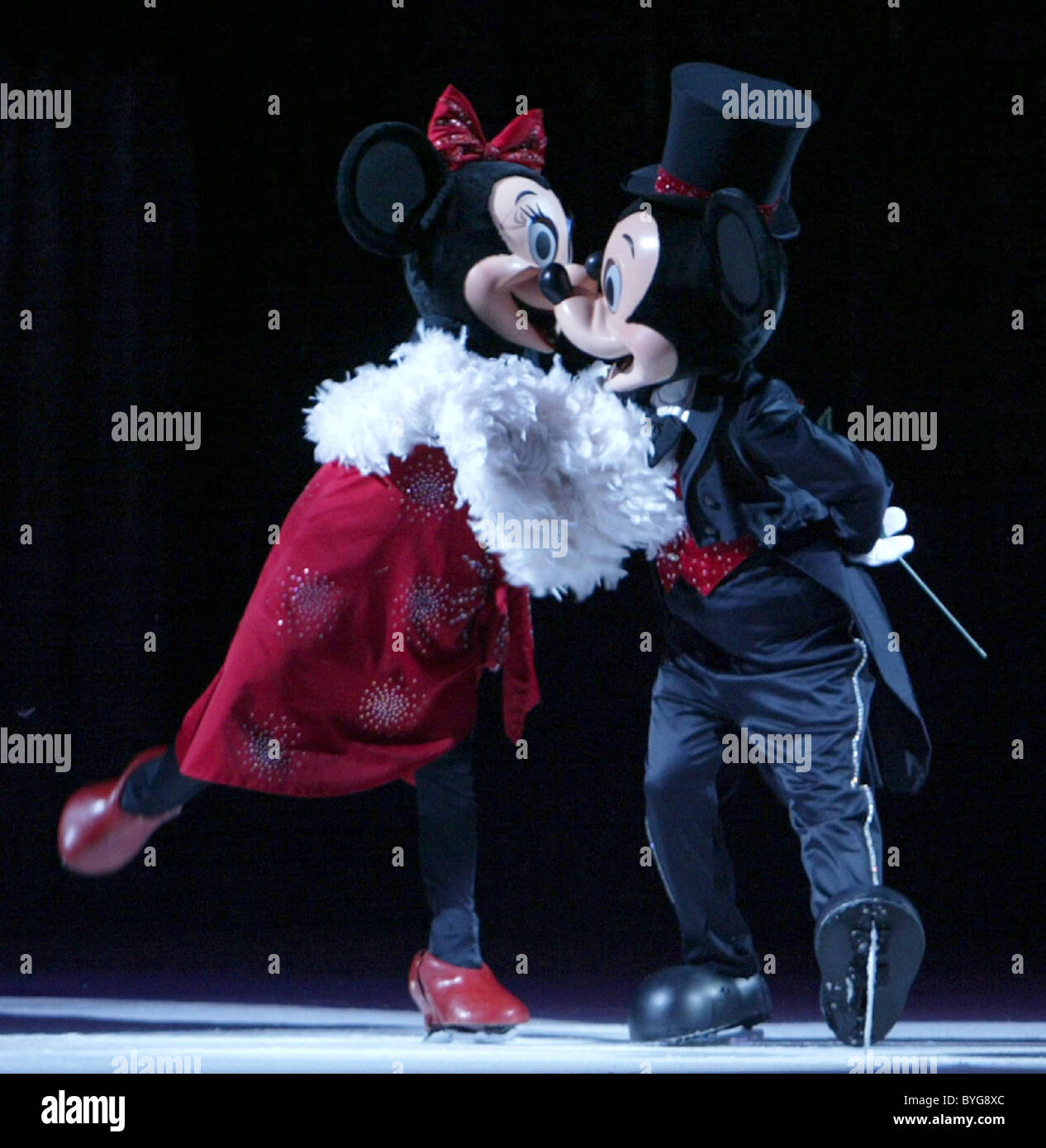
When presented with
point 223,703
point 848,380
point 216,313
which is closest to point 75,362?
point 216,313

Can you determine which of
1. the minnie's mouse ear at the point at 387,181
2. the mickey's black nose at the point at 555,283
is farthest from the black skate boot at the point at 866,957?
the minnie's mouse ear at the point at 387,181

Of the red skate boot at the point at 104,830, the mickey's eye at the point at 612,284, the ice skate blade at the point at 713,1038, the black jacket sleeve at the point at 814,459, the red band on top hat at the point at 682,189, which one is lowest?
the ice skate blade at the point at 713,1038

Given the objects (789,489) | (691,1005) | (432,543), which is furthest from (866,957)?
(432,543)

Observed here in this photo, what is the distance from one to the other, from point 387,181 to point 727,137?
0.51m

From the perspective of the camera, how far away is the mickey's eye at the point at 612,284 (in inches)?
86.6

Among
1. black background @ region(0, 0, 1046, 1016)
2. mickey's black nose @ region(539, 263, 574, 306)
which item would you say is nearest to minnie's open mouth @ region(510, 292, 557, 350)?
mickey's black nose @ region(539, 263, 574, 306)

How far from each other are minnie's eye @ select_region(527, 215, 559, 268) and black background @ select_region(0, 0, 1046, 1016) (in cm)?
51

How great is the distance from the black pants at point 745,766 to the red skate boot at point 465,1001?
0.28m

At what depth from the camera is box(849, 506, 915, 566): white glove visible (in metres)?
2.23

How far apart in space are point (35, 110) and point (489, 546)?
1390 mm

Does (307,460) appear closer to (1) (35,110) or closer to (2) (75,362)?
(2) (75,362)

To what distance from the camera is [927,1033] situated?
2480 mm

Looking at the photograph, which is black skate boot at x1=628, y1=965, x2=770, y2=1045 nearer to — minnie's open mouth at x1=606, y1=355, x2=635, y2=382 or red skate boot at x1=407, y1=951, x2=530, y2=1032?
red skate boot at x1=407, y1=951, x2=530, y2=1032

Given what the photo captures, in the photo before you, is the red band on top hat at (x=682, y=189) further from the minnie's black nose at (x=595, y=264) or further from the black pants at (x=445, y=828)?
the black pants at (x=445, y=828)
